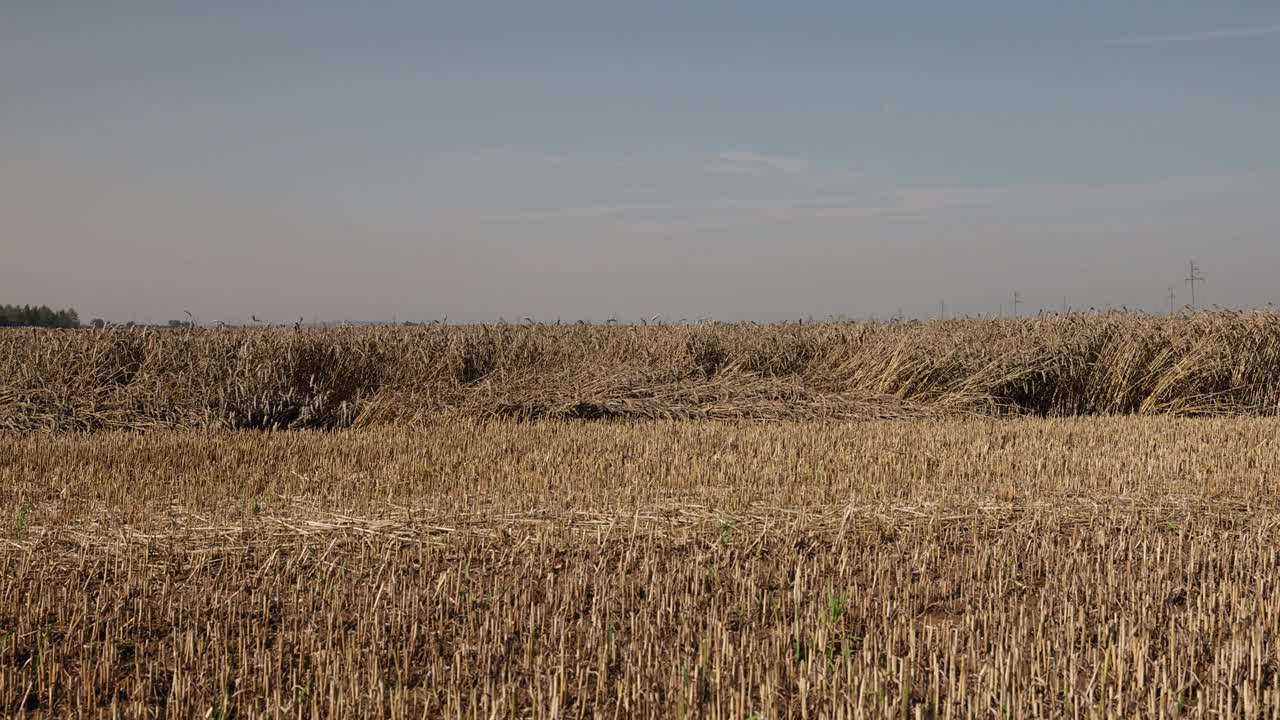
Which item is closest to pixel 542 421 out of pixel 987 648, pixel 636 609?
pixel 636 609

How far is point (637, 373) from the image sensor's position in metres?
Result: 16.6

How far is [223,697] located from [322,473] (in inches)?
248

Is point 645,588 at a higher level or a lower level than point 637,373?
lower

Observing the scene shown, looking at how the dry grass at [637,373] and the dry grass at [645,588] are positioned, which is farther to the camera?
the dry grass at [637,373]

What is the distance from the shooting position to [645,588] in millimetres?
6215

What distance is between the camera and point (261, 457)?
1177 cm

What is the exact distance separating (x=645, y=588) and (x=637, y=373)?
34.2 feet

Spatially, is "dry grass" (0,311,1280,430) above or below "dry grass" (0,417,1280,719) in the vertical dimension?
above

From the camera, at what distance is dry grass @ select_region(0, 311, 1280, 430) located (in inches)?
586

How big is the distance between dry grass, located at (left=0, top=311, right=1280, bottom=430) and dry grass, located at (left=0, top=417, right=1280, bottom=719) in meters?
3.78

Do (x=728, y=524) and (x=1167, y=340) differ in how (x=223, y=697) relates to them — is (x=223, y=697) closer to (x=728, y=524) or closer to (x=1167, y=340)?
(x=728, y=524)

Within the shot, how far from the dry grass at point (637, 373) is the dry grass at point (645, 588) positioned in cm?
378

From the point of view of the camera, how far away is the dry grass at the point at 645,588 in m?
4.62

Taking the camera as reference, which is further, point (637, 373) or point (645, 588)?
point (637, 373)
